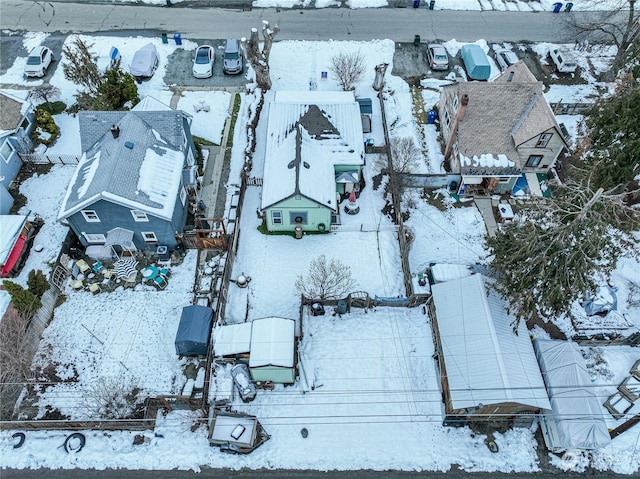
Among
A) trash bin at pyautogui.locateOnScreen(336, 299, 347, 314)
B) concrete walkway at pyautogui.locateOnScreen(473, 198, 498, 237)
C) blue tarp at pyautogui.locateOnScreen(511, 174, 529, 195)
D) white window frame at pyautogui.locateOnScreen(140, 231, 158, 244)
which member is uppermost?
blue tarp at pyautogui.locateOnScreen(511, 174, 529, 195)

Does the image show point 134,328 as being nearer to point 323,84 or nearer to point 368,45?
point 323,84

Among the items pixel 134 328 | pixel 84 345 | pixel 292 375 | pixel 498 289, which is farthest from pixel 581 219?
pixel 84 345

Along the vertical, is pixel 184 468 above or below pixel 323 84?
below

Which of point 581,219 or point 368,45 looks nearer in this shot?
point 581,219

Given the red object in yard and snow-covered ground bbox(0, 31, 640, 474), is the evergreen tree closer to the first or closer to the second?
snow-covered ground bbox(0, 31, 640, 474)

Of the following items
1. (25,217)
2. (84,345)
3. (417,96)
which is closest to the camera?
(84,345)

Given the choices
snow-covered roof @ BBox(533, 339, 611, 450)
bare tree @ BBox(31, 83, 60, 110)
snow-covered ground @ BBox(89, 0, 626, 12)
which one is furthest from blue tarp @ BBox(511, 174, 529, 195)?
bare tree @ BBox(31, 83, 60, 110)

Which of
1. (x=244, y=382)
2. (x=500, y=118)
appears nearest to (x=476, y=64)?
(x=500, y=118)

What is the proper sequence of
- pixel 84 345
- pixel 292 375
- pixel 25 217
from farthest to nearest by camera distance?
pixel 25 217 → pixel 84 345 → pixel 292 375
